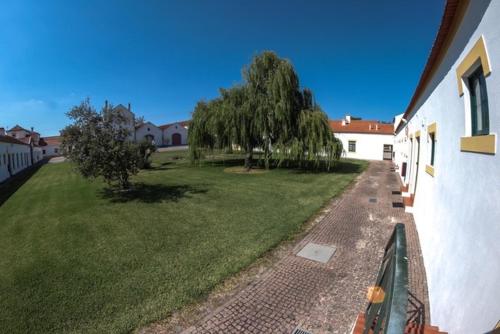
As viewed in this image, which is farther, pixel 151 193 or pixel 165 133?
pixel 165 133

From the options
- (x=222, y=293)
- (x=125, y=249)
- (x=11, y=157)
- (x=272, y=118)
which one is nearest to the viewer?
(x=222, y=293)

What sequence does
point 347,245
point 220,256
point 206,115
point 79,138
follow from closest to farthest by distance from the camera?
1. point 220,256
2. point 347,245
3. point 79,138
4. point 206,115

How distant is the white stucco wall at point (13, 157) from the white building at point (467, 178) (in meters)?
25.5

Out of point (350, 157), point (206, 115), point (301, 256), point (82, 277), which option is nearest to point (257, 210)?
point (301, 256)

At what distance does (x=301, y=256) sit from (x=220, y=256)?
1.64 metres

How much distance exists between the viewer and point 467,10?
2.88 meters

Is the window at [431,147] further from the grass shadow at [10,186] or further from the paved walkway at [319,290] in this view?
the grass shadow at [10,186]

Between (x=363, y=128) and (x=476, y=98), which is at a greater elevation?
(x=363, y=128)

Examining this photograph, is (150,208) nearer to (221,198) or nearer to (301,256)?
(221,198)

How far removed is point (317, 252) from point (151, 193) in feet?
25.8

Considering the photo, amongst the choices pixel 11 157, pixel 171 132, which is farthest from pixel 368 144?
pixel 171 132

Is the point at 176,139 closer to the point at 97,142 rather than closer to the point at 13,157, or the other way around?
the point at 13,157

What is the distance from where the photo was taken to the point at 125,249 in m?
5.11

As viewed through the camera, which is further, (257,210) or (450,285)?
(257,210)
